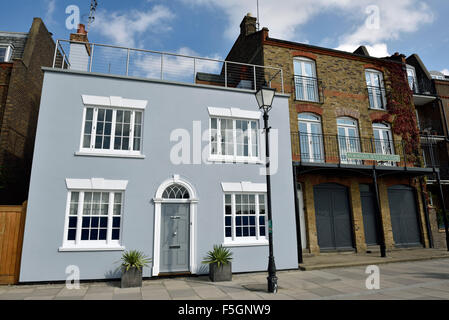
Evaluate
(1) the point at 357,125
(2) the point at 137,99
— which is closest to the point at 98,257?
(2) the point at 137,99

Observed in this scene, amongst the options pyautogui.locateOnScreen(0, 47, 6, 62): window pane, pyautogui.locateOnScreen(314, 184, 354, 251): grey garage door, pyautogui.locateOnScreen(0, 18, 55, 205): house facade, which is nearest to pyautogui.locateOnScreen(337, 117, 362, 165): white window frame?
pyautogui.locateOnScreen(314, 184, 354, 251): grey garage door

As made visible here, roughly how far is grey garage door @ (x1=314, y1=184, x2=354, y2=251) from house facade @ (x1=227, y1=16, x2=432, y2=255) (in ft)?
0.14

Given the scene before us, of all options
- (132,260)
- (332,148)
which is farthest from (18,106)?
(332,148)

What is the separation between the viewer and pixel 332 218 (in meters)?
12.4

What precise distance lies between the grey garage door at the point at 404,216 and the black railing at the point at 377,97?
432 cm

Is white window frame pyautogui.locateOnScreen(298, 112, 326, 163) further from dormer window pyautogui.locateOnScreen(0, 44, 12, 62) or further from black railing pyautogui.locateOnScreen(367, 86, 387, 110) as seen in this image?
dormer window pyautogui.locateOnScreen(0, 44, 12, 62)

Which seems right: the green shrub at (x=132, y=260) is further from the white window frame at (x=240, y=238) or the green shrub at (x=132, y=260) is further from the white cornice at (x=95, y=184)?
the white window frame at (x=240, y=238)

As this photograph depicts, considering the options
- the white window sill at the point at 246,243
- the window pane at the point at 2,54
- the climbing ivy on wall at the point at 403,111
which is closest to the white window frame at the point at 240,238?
the white window sill at the point at 246,243

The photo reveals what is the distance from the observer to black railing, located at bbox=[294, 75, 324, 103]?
13297mm

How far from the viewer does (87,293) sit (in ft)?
21.9

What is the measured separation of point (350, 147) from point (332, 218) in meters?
3.59

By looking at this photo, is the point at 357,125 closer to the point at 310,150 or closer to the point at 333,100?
the point at 333,100

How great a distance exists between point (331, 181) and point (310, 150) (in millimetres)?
1700

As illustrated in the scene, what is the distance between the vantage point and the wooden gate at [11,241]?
7.29 m
